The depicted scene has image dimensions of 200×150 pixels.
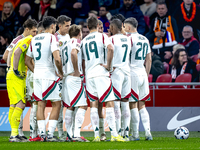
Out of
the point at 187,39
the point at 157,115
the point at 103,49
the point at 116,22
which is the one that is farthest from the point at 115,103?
the point at 187,39

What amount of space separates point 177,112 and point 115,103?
Result: 2954mm

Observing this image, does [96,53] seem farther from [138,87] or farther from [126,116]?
[126,116]

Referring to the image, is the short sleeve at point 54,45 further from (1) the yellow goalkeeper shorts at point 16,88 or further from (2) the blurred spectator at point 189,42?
(2) the blurred spectator at point 189,42

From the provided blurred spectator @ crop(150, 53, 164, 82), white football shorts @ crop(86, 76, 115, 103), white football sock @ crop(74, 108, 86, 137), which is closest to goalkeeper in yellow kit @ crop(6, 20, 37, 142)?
white football sock @ crop(74, 108, 86, 137)

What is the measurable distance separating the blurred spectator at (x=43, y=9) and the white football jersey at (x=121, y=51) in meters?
8.79

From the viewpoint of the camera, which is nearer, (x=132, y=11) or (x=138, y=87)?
(x=138, y=87)

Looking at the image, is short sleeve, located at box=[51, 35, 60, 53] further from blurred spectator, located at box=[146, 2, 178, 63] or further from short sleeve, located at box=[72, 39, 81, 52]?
blurred spectator, located at box=[146, 2, 178, 63]

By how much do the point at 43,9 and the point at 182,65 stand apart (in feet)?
20.0

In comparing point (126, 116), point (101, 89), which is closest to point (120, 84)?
point (101, 89)

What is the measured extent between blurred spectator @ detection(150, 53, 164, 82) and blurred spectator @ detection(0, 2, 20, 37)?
5.75 meters

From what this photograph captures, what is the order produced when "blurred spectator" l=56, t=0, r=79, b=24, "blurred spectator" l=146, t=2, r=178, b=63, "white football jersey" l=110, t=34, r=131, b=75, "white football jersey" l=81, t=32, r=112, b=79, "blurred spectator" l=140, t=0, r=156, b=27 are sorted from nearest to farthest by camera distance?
"white football jersey" l=81, t=32, r=112, b=79 < "white football jersey" l=110, t=34, r=131, b=75 < "blurred spectator" l=146, t=2, r=178, b=63 < "blurred spectator" l=140, t=0, r=156, b=27 < "blurred spectator" l=56, t=0, r=79, b=24

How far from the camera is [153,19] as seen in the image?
46.3 ft

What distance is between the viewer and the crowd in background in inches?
541

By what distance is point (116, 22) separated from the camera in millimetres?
6195
